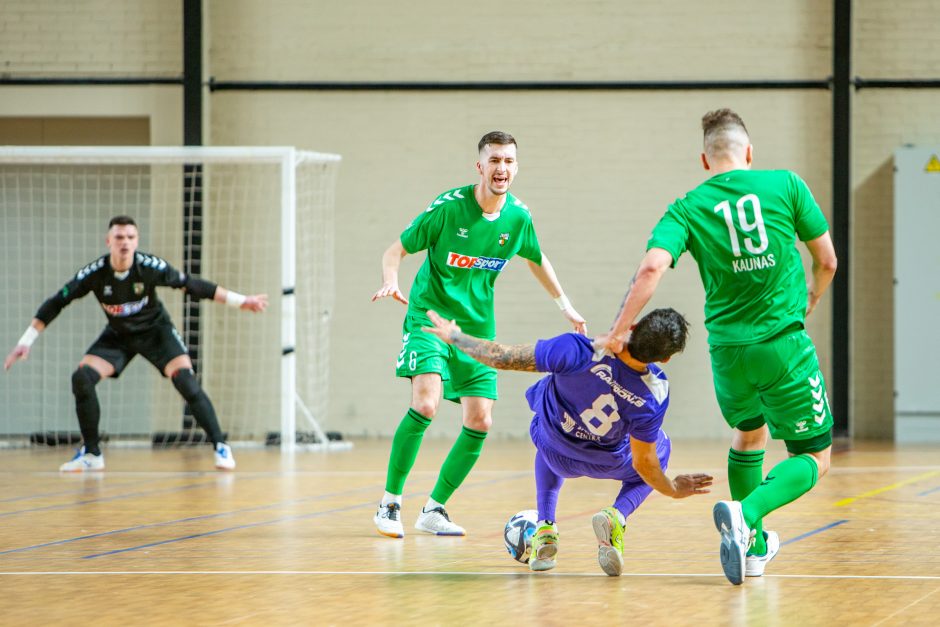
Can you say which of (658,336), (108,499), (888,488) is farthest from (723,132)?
(108,499)

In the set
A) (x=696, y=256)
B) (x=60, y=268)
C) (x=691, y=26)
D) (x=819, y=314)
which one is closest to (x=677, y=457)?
(x=819, y=314)

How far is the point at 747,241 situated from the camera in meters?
4.46

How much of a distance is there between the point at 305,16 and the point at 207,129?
165 cm

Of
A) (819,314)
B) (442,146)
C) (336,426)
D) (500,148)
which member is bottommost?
(336,426)

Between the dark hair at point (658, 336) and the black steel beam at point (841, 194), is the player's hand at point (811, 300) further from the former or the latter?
the black steel beam at point (841, 194)

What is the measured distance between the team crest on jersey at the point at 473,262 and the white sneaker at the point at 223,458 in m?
4.33

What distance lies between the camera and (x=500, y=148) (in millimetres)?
5820

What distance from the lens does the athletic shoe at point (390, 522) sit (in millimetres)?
5719

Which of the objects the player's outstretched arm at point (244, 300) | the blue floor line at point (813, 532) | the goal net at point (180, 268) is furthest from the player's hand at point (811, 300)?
the goal net at point (180, 268)

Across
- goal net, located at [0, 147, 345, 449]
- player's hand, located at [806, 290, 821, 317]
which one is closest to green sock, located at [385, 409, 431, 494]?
player's hand, located at [806, 290, 821, 317]

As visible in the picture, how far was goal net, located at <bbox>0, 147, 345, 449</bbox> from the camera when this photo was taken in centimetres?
1297

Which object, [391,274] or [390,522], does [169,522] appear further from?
[391,274]

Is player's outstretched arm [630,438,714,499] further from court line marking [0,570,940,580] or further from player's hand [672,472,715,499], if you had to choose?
court line marking [0,570,940,580]

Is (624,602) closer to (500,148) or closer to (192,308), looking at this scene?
(500,148)
